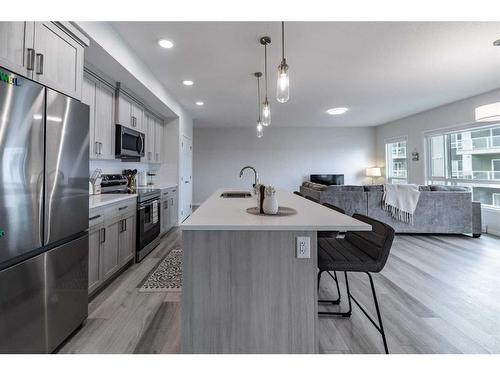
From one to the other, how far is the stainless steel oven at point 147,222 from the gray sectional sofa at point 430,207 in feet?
9.46

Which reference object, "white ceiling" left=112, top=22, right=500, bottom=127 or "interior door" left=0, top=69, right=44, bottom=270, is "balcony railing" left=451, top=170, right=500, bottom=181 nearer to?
"white ceiling" left=112, top=22, right=500, bottom=127

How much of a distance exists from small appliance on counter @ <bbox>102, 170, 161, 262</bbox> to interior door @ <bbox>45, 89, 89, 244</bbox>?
1.29 m

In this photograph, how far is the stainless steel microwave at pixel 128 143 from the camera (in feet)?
10.4

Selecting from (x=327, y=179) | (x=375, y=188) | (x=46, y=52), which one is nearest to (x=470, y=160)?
(x=375, y=188)

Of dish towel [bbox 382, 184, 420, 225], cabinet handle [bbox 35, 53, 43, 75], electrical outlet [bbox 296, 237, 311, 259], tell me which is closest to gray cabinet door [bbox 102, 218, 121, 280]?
cabinet handle [bbox 35, 53, 43, 75]

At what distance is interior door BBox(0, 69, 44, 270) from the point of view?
1154 millimetres

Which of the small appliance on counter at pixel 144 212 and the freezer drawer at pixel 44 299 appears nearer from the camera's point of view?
the freezer drawer at pixel 44 299

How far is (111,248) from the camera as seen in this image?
2426mm

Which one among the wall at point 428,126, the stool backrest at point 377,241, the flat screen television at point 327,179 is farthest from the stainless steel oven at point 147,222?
the wall at point 428,126

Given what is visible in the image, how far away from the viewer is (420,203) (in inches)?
166

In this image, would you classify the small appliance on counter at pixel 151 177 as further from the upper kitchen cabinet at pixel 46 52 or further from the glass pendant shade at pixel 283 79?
the glass pendant shade at pixel 283 79

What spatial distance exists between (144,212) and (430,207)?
15.3 ft

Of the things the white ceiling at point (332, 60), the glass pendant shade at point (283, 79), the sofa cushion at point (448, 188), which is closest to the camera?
the glass pendant shade at point (283, 79)
